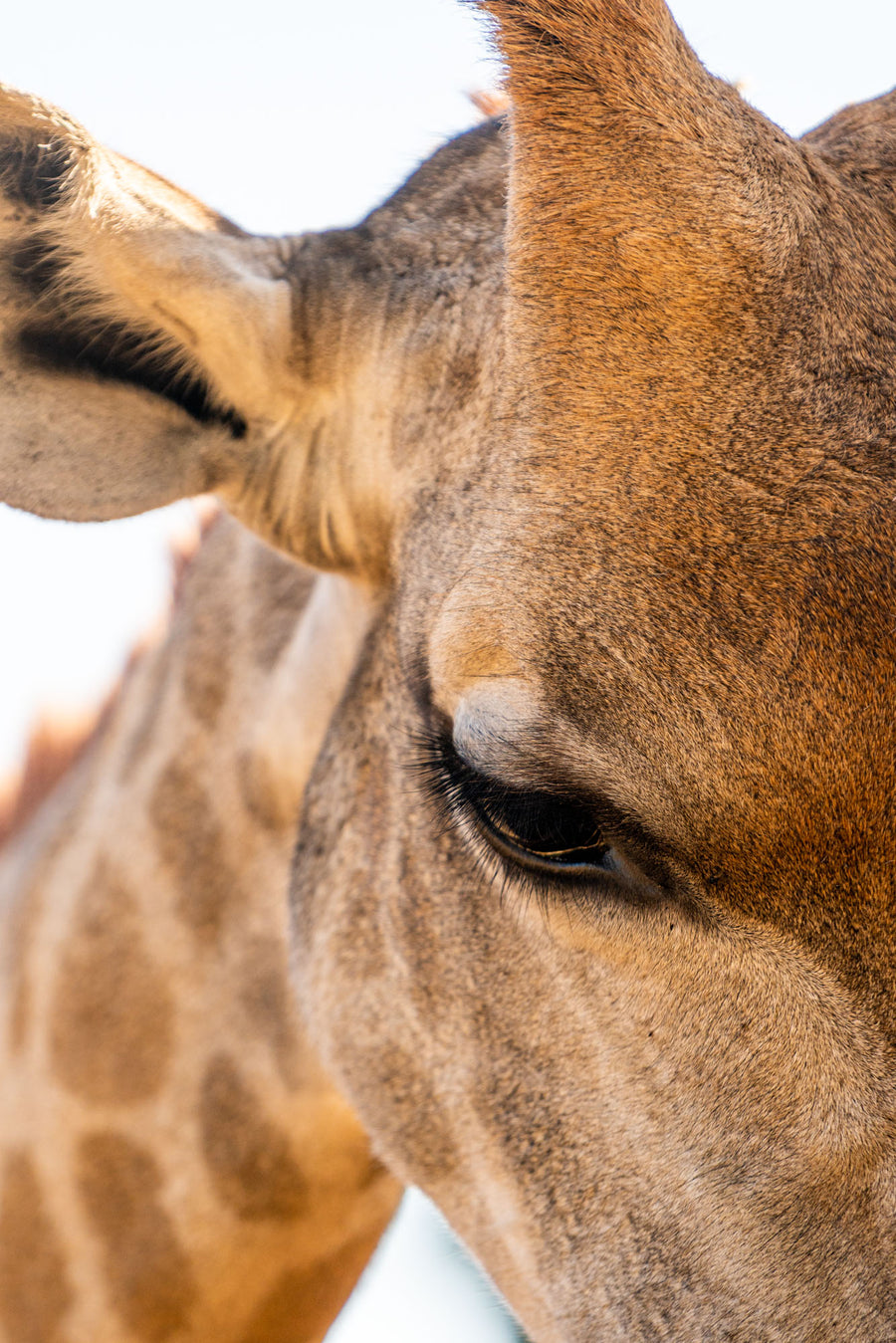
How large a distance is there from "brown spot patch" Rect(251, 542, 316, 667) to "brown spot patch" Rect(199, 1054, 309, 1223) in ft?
2.79

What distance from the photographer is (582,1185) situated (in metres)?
1.57

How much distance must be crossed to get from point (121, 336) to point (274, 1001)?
1.32 meters

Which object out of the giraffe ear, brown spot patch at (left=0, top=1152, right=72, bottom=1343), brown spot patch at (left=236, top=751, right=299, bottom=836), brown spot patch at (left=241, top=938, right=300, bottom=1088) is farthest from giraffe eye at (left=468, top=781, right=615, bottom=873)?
brown spot patch at (left=0, top=1152, right=72, bottom=1343)

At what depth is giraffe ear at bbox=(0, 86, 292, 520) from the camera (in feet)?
5.61

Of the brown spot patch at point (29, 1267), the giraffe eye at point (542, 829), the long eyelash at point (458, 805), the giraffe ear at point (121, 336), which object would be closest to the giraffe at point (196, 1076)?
the brown spot patch at point (29, 1267)

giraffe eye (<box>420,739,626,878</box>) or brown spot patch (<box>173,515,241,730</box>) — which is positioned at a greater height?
giraffe eye (<box>420,739,626,878</box>)

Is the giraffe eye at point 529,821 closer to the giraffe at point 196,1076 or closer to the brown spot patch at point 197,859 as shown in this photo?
the giraffe at point 196,1076

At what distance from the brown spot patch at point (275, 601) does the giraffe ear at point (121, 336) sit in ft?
1.72

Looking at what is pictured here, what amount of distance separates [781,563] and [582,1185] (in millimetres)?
835

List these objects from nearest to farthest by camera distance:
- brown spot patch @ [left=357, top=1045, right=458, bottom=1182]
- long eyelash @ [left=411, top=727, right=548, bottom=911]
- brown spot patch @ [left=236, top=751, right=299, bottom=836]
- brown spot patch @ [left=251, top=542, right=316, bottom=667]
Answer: long eyelash @ [left=411, top=727, right=548, bottom=911]
brown spot patch @ [left=357, top=1045, right=458, bottom=1182]
brown spot patch @ [left=236, top=751, right=299, bottom=836]
brown spot patch @ [left=251, top=542, right=316, bottom=667]

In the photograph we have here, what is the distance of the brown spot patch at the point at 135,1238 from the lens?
2475 mm

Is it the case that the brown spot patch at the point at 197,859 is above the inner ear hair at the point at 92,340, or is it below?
below

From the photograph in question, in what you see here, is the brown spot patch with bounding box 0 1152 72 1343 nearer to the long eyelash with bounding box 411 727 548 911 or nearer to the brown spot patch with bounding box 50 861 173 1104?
the brown spot patch with bounding box 50 861 173 1104

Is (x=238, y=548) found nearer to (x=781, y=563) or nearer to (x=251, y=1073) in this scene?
(x=251, y=1073)
